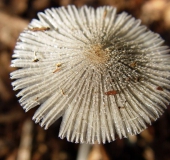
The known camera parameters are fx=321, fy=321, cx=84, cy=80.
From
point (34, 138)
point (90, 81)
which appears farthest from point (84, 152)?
point (90, 81)

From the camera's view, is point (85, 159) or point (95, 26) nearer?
point (95, 26)

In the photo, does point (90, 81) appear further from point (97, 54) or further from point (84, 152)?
point (84, 152)

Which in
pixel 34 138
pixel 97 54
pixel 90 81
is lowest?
pixel 34 138

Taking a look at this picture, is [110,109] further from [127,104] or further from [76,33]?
[76,33]

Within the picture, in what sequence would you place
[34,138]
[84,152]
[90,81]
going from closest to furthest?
[90,81], [84,152], [34,138]

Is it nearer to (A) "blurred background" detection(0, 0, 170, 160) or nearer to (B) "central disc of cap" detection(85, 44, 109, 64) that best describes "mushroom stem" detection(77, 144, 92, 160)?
(A) "blurred background" detection(0, 0, 170, 160)

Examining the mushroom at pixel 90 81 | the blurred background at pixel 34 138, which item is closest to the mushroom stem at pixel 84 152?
the blurred background at pixel 34 138

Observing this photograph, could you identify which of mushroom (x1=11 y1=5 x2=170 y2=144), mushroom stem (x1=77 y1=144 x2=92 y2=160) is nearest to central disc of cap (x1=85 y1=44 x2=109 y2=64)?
mushroom (x1=11 y1=5 x2=170 y2=144)

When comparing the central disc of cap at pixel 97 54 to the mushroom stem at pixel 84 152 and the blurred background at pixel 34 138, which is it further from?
the blurred background at pixel 34 138

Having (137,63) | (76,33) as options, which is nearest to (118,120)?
(137,63)
